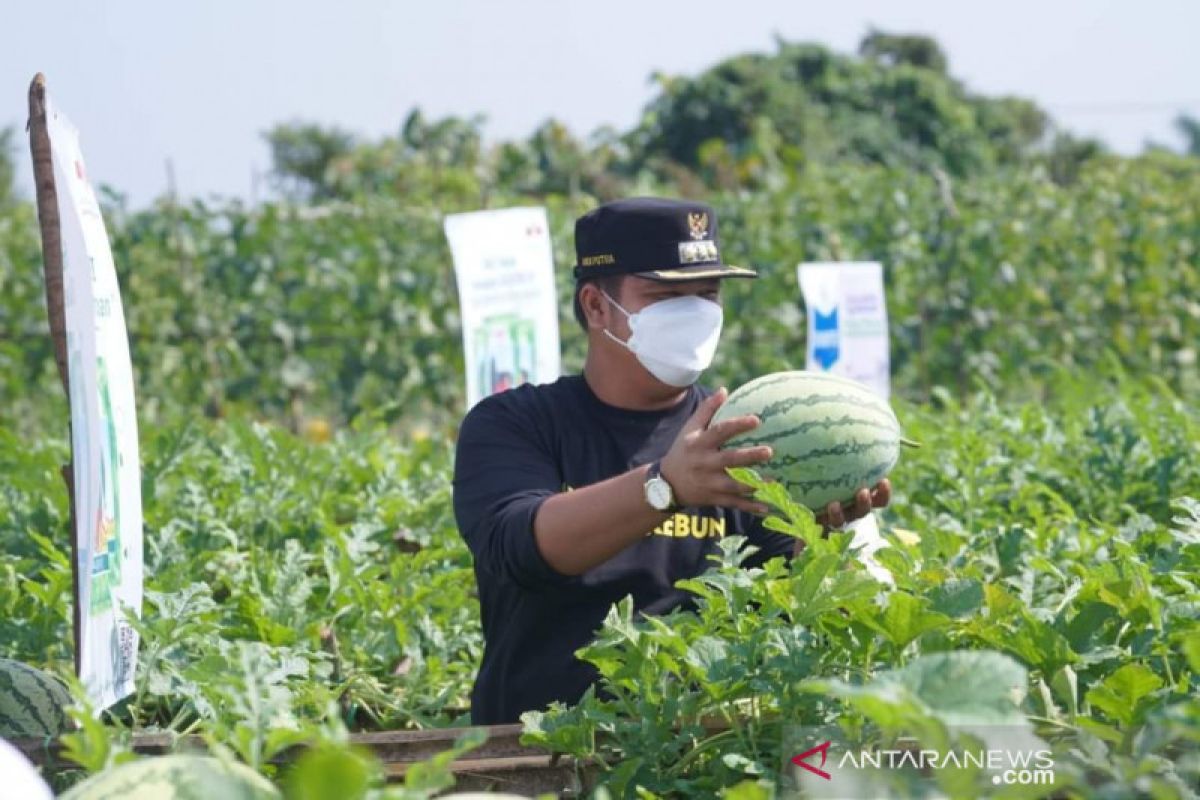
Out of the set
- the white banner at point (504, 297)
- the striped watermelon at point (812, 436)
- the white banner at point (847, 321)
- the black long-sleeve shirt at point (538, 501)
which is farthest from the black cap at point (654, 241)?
the white banner at point (847, 321)

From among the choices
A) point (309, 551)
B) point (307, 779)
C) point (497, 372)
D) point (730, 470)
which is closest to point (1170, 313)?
point (497, 372)

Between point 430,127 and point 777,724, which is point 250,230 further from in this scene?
point 777,724

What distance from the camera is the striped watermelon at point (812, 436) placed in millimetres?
3033

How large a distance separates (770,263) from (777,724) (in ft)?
39.6

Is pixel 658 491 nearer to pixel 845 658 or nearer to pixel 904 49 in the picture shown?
pixel 845 658

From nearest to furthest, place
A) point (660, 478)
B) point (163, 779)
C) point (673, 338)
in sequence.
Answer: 1. point (163, 779)
2. point (660, 478)
3. point (673, 338)

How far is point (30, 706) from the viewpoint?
2961 mm

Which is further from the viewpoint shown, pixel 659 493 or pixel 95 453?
pixel 659 493

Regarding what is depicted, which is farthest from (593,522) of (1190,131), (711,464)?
(1190,131)

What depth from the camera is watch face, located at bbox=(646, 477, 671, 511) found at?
2830 millimetres

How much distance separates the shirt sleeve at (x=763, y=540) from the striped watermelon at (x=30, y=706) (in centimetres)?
148

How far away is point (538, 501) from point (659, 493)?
36 cm

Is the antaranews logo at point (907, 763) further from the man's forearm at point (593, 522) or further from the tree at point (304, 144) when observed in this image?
the tree at point (304, 144)

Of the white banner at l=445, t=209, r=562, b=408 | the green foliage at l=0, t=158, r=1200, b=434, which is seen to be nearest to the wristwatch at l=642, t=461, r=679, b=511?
the white banner at l=445, t=209, r=562, b=408
